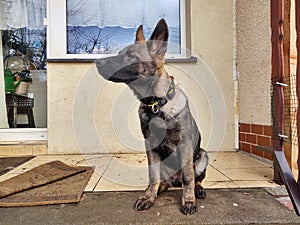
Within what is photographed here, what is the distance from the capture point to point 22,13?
10.3 feet

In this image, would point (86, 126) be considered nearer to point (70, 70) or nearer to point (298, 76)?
point (70, 70)

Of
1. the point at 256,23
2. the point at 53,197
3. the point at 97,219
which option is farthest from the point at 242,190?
the point at 256,23

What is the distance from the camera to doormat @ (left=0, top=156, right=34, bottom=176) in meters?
2.20

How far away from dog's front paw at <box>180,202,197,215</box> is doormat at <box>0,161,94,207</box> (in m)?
0.56

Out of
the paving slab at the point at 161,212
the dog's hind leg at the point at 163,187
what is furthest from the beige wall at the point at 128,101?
the paving slab at the point at 161,212

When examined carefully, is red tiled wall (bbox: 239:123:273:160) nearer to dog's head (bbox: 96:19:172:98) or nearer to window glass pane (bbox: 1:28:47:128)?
dog's head (bbox: 96:19:172:98)

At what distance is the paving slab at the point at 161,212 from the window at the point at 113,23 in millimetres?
1939

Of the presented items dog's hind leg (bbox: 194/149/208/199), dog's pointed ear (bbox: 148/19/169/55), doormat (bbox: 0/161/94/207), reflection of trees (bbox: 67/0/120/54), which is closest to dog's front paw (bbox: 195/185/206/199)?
dog's hind leg (bbox: 194/149/208/199)

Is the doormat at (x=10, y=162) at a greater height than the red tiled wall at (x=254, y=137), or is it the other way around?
the red tiled wall at (x=254, y=137)

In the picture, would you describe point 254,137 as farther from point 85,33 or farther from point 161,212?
point 85,33

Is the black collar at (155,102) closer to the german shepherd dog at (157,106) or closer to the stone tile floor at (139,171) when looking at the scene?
the german shepherd dog at (157,106)

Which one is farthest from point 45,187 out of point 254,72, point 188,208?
point 254,72

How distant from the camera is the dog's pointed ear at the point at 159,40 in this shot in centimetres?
138

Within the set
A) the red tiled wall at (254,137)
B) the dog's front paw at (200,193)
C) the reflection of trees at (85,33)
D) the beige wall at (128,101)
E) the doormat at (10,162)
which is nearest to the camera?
the dog's front paw at (200,193)
